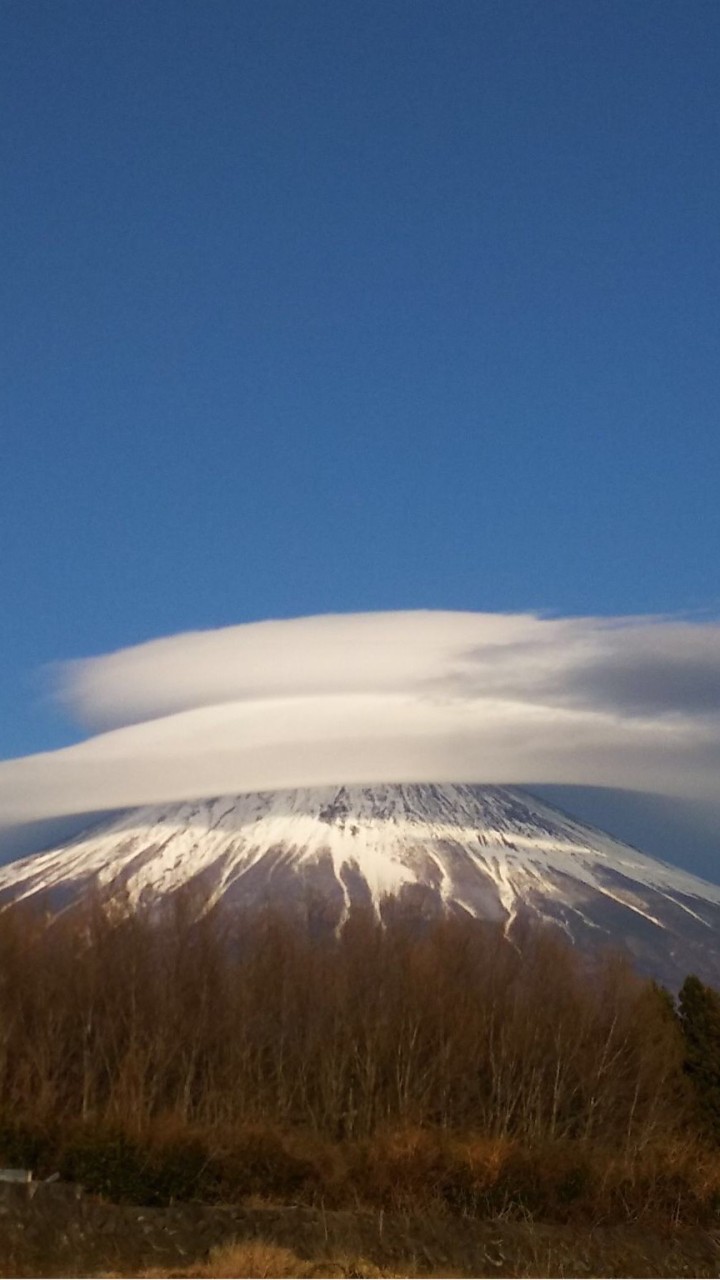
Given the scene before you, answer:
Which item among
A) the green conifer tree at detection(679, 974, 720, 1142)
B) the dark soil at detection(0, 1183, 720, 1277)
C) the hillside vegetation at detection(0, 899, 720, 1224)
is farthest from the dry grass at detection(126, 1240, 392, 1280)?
the green conifer tree at detection(679, 974, 720, 1142)

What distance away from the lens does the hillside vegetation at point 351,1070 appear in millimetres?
29750

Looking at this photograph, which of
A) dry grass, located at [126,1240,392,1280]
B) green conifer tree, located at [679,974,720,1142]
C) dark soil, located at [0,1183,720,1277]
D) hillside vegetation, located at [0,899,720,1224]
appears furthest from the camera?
green conifer tree, located at [679,974,720,1142]

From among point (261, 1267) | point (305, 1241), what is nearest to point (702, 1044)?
point (305, 1241)

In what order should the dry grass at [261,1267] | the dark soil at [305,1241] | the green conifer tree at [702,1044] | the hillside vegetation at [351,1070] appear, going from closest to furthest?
the dry grass at [261,1267] → the dark soil at [305,1241] → the hillside vegetation at [351,1070] → the green conifer tree at [702,1044]

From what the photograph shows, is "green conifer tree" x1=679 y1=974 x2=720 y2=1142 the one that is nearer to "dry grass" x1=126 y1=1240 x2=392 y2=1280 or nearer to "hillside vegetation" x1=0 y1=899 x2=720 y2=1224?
"hillside vegetation" x1=0 y1=899 x2=720 y2=1224

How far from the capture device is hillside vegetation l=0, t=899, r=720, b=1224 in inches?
1171

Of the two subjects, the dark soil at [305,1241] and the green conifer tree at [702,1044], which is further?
the green conifer tree at [702,1044]

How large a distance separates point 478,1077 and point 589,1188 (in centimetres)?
1093

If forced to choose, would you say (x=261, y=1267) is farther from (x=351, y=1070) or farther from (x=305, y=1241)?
(x=351, y=1070)

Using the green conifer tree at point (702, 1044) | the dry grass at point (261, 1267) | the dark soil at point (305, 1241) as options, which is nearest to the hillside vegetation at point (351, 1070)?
the green conifer tree at point (702, 1044)

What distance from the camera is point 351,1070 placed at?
40781 mm

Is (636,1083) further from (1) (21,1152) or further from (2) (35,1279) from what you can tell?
(2) (35,1279)

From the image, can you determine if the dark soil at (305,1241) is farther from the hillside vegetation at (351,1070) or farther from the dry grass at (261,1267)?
the hillside vegetation at (351,1070)

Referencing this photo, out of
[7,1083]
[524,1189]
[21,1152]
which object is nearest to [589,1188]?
[524,1189]
